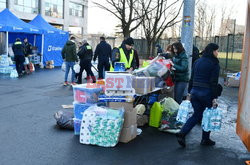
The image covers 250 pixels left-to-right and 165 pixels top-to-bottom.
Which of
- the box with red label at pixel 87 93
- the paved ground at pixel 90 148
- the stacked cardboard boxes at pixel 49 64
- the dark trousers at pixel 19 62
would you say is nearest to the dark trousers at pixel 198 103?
Answer: the paved ground at pixel 90 148

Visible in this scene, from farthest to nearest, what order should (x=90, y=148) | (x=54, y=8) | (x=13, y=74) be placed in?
(x=54, y=8) < (x=13, y=74) < (x=90, y=148)

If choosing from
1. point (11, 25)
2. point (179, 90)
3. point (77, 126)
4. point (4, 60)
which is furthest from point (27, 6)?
point (77, 126)

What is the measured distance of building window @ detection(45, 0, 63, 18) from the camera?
134 feet

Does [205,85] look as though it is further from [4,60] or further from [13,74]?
[4,60]

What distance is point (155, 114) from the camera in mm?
6645

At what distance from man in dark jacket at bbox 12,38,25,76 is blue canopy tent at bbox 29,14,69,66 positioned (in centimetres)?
Result: 460

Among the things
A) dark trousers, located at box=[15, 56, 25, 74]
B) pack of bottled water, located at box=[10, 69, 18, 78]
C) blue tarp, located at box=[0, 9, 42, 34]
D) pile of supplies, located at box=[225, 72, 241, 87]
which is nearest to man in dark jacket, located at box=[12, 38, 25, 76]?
dark trousers, located at box=[15, 56, 25, 74]

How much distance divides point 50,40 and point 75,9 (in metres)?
28.3

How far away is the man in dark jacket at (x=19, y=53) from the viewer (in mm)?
15064

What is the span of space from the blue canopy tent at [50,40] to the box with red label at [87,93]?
14894mm

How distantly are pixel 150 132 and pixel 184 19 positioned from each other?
3780 millimetres

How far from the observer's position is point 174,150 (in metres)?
5.28

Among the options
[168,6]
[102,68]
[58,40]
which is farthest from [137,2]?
[102,68]

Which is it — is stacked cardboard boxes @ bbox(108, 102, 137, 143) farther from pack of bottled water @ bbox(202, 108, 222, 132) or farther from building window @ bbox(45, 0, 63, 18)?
building window @ bbox(45, 0, 63, 18)
